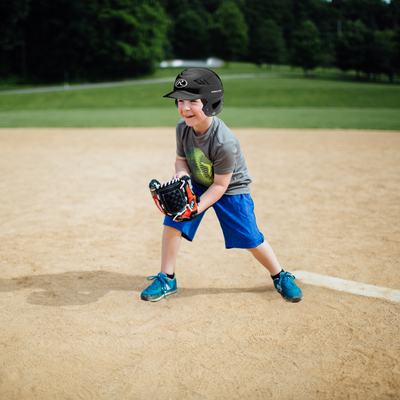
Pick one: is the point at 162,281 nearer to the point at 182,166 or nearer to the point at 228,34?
the point at 182,166

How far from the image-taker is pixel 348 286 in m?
2.84

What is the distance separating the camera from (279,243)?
3.67 m

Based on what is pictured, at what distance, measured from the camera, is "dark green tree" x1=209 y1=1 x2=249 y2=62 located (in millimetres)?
63375

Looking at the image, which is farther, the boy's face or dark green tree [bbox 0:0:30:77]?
dark green tree [bbox 0:0:30:77]

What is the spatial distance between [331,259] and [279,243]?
1.70 feet

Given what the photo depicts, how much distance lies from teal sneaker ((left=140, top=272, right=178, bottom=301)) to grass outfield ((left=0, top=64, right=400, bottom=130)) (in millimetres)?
10424

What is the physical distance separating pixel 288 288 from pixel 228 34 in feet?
218

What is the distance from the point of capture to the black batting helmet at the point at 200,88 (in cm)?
240

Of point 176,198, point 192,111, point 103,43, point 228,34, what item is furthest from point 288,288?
point 228,34

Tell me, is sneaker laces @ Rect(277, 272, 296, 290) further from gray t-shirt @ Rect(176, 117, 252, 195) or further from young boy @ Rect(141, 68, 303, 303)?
gray t-shirt @ Rect(176, 117, 252, 195)

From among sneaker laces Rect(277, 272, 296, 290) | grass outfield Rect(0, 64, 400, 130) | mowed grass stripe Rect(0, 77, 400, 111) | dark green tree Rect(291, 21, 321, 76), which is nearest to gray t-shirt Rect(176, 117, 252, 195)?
sneaker laces Rect(277, 272, 296, 290)

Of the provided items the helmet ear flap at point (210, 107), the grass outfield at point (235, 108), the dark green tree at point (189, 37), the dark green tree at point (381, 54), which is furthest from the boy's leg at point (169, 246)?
the dark green tree at point (189, 37)

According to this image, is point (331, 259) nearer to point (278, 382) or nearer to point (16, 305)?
point (278, 382)

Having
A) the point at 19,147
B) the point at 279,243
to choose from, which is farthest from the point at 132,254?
the point at 19,147
